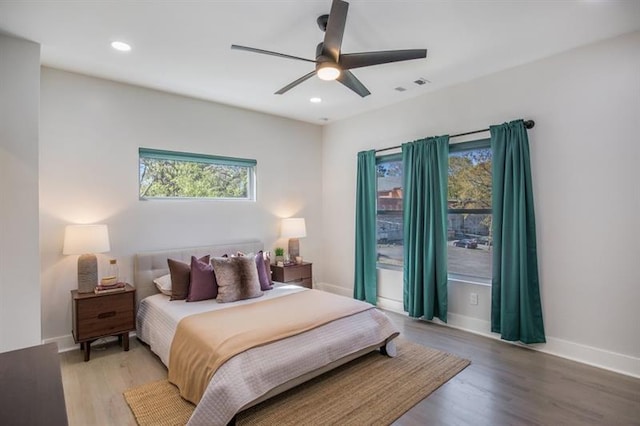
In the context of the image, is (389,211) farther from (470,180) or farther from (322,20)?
(322,20)

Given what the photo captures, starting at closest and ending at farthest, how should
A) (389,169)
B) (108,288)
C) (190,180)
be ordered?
(108,288) < (190,180) < (389,169)

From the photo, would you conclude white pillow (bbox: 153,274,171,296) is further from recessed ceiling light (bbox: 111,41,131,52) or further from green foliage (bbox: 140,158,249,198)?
recessed ceiling light (bbox: 111,41,131,52)

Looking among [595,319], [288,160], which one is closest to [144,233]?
[288,160]

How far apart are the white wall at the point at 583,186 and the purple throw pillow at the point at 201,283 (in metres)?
2.88

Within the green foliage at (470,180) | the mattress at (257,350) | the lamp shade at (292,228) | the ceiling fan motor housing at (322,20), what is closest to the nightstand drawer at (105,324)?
the mattress at (257,350)

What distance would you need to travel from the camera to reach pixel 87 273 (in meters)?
3.33

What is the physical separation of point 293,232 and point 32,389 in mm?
3876

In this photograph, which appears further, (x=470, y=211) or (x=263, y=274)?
(x=470, y=211)

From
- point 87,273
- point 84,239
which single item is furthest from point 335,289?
point 84,239

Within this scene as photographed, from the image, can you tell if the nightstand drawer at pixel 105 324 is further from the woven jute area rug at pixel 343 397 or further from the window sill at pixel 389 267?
the window sill at pixel 389 267

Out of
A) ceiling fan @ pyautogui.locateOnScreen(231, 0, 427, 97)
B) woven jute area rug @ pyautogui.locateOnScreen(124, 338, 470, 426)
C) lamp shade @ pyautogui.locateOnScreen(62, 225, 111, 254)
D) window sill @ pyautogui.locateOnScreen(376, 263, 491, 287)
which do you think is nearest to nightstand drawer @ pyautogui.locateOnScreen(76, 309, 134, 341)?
lamp shade @ pyautogui.locateOnScreen(62, 225, 111, 254)

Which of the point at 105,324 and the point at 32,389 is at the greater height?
the point at 32,389

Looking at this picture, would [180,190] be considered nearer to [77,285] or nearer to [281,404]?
[77,285]

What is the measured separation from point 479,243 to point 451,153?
1.13 meters
